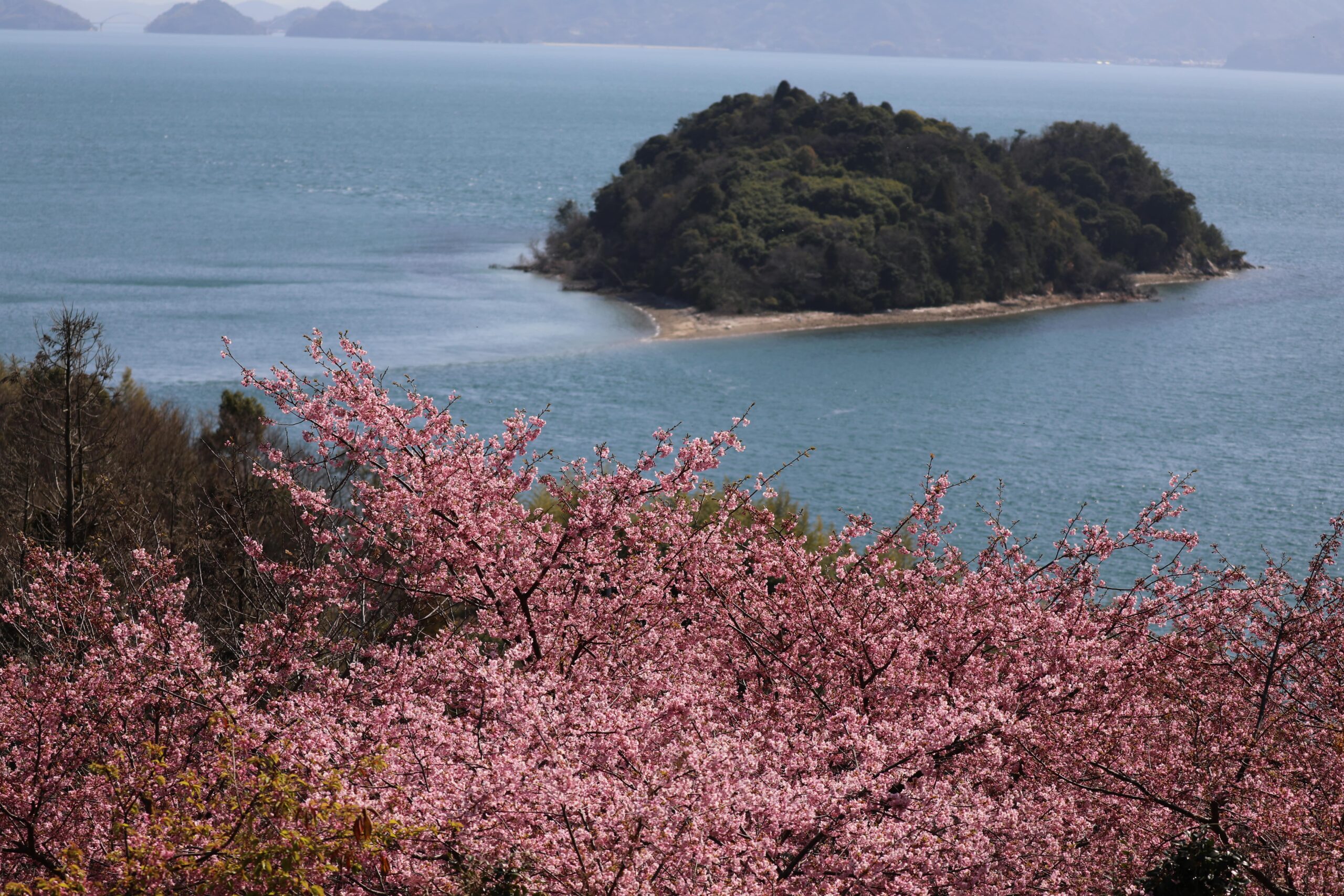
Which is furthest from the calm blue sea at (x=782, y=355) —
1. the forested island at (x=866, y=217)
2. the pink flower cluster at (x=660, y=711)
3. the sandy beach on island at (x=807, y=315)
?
the pink flower cluster at (x=660, y=711)

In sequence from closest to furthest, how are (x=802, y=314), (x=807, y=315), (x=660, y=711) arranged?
1. (x=660, y=711)
2. (x=807, y=315)
3. (x=802, y=314)

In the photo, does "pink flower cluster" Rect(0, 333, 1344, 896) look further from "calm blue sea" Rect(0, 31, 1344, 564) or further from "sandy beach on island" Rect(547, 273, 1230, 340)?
"sandy beach on island" Rect(547, 273, 1230, 340)

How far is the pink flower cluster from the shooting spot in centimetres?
729

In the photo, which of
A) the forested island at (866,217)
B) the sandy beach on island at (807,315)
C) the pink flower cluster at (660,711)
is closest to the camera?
the pink flower cluster at (660,711)

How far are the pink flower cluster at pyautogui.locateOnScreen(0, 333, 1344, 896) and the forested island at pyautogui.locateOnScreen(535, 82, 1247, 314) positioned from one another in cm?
6941

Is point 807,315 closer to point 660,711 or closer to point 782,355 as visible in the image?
point 782,355

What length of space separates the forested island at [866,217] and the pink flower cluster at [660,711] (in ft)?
228

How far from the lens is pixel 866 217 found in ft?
282

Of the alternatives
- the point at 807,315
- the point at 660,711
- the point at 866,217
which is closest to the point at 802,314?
the point at 807,315

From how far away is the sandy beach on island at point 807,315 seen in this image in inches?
3039

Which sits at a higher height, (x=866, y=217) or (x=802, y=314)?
(x=866, y=217)

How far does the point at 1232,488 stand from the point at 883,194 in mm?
43783

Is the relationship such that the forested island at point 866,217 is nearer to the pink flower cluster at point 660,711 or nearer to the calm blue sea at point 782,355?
the calm blue sea at point 782,355

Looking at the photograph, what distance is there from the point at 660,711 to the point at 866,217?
79894 millimetres
